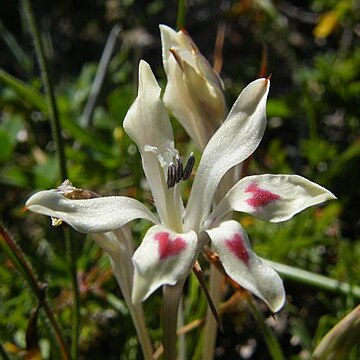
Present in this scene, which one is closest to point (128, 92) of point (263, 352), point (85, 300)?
point (85, 300)

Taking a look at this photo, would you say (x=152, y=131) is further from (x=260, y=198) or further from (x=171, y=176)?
(x=260, y=198)

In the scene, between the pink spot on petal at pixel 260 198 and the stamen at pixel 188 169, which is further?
the stamen at pixel 188 169

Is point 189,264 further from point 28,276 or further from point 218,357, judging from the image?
point 218,357

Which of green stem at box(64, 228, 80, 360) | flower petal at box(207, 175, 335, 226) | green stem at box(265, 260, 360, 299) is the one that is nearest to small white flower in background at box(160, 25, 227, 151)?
flower petal at box(207, 175, 335, 226)

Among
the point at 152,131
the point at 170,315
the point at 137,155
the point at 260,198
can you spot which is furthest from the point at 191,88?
the point at 137,155

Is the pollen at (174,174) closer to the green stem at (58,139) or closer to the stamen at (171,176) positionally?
the stamen at (171,176)

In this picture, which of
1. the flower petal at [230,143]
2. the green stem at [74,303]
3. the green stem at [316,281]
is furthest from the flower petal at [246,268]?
the green stem at [316,281]
